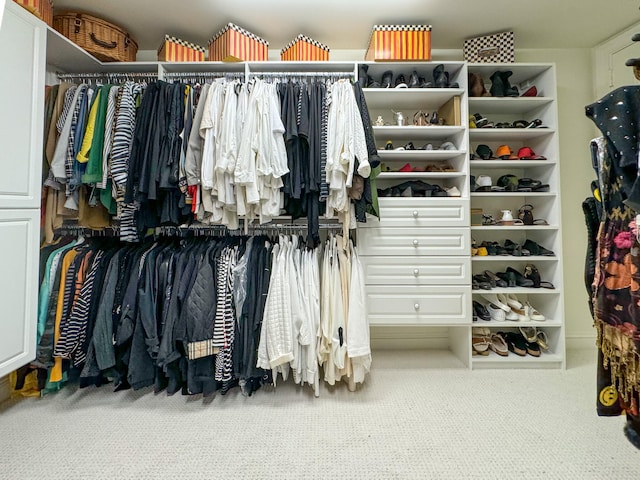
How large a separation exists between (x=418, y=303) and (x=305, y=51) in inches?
73.2

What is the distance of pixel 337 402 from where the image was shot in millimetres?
1639

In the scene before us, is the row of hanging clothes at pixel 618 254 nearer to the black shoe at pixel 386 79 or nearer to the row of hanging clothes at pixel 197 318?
the row of hanging clothes at pixel 197 318

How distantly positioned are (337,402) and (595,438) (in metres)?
1.23

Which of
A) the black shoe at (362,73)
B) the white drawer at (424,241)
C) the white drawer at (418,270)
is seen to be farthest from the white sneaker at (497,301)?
the black shoe at (362,73)

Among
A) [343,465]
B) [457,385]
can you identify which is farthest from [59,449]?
[457,385]

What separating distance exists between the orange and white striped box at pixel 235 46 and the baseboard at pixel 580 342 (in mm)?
3218

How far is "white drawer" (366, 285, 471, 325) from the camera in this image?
190 cm

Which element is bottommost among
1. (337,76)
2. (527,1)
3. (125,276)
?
(125,276)

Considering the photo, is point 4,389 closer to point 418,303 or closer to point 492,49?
point 418,303

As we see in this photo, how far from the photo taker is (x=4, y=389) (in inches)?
64.9

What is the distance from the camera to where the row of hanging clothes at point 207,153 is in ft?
5.16

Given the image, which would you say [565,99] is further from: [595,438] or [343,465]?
[343,465]

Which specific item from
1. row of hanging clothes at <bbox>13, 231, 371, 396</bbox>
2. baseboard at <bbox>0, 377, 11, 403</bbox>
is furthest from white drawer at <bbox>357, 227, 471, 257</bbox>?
baseboard at <bbox>0, 377, 11, 403</bbox>

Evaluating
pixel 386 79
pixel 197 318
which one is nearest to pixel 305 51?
pixel 386 79
